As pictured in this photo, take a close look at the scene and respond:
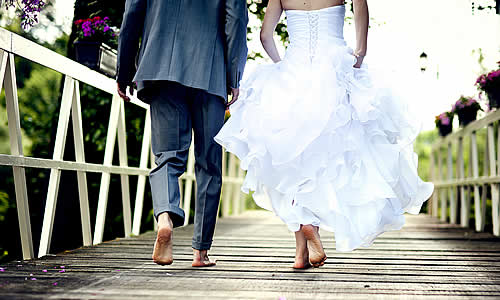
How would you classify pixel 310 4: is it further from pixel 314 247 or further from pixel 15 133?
pixel 15 133

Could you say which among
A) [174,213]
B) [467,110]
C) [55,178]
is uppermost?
[467,110]

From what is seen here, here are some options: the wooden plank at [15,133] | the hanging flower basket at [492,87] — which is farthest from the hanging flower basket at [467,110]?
the wooden plank at [15,133]

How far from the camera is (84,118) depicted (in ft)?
20.8

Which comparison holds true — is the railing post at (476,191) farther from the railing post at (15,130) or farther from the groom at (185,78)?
the railing post at (15,130)

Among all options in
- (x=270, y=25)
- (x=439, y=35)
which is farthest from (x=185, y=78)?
(x=439, y=35)

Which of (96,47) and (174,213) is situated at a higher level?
(96,47)

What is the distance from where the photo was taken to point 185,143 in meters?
2.86

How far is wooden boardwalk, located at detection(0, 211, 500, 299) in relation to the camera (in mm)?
2154

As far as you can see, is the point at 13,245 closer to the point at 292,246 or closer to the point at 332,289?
the point at 292,246

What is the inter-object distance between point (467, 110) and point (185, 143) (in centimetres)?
445

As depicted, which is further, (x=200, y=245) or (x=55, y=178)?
(x=55, y=178)

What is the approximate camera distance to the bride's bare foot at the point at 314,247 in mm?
2639

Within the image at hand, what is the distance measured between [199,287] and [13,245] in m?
5.70

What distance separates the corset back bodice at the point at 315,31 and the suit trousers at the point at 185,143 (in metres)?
0.45
